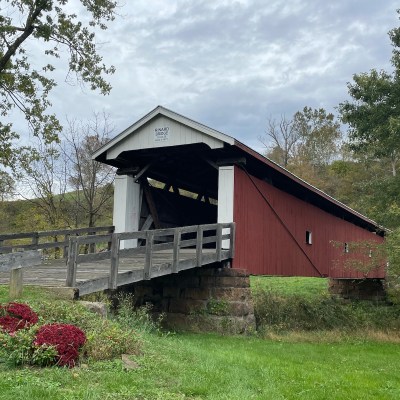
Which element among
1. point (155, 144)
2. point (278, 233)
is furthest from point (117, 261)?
point (278, 233)

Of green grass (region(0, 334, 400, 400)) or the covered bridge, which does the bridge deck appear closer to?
green grass (region(0, 334, 400, 400))

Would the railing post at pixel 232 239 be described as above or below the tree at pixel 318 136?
below

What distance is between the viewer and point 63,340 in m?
5.00

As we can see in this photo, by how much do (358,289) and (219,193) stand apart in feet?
43.0

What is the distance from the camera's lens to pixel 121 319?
736 centimetres

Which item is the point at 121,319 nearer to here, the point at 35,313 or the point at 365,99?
the point at 35,313

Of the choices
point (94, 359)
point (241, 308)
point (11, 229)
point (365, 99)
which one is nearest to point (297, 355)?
point (241, 308)

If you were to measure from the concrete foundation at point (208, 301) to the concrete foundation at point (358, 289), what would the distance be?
10.2 metres

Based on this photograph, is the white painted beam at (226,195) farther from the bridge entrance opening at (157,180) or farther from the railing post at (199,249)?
the railing post at (199,249)

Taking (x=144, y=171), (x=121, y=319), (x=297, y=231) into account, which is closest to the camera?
(x=121, y=319)

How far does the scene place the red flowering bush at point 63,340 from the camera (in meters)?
4.84

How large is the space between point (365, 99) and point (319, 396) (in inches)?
659

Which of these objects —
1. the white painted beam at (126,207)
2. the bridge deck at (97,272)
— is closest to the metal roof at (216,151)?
the white painted beam at (126,207)

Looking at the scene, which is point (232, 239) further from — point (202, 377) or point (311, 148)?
point (311, 148)
